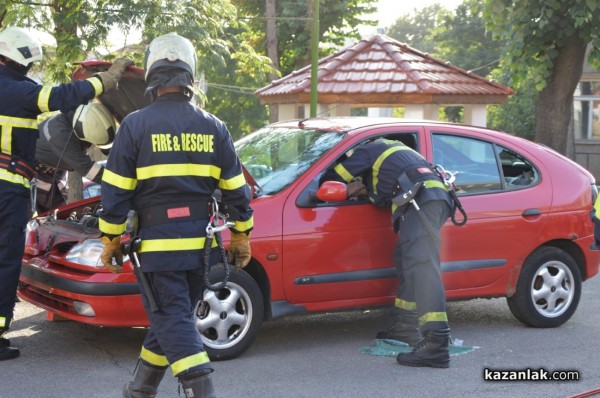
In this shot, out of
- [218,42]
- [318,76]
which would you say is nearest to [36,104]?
[218,42]

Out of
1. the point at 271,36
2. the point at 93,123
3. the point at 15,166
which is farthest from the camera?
the point at 271,36

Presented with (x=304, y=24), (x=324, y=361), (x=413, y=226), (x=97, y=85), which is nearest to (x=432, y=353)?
(x=324, y=361)

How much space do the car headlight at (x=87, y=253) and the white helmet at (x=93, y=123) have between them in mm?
1154

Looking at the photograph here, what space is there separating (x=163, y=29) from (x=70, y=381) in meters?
5.02

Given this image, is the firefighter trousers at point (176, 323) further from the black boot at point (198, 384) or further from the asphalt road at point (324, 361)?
the asphalt road at point (324, 361)

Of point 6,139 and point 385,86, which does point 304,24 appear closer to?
point 385,86

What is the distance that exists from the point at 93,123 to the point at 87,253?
1.33 meters

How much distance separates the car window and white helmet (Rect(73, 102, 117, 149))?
2.41m

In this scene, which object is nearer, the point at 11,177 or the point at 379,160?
the point at 11,177

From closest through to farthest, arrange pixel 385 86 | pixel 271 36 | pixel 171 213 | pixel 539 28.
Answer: pixel 171 213, pixel 539 28, pixel 385 86, pixel 271 36

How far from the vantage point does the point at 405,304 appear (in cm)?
655

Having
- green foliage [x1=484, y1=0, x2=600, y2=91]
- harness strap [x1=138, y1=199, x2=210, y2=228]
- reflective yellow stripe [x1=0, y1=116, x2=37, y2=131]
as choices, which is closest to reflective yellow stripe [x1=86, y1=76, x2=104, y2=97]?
reflective yellow stripe [x1=0, y1=116, x2=37, y2=131]

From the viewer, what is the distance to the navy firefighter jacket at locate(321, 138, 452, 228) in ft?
20.8

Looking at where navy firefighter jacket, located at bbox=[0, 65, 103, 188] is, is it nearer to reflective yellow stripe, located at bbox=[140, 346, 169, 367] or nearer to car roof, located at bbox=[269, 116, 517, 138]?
car roof, located at bbox=[269, 116, 517, 138]
